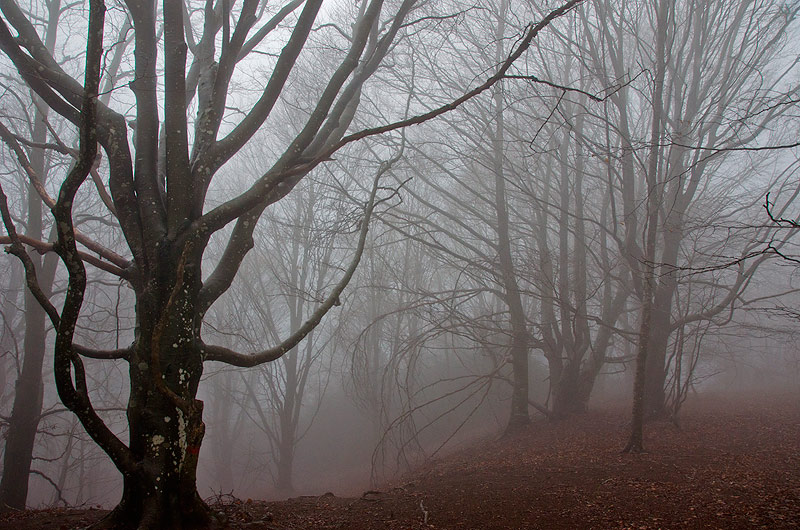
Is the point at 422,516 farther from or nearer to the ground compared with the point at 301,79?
nearer to the ground

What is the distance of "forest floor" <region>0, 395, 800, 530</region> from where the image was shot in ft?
9.93

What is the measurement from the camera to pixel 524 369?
7938 millimetres

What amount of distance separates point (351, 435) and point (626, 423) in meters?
10.7

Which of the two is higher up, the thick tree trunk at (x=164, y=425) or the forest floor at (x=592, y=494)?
the thick tree trunk at (x=164, y=425)

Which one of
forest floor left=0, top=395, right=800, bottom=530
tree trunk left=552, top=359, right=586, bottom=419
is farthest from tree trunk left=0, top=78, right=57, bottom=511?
tree trunk left=552, top=359, right=586, bottom=419

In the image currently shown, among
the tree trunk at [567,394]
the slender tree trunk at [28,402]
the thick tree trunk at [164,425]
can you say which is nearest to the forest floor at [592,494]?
the thick tree trunk at [164,425]

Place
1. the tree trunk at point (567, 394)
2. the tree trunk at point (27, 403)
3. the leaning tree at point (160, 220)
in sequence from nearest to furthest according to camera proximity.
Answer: the leaning tree at point (160, 220)
the tree trunk at point (27, 403)
the tree trunk at point (567, 394)

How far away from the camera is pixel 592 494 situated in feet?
12.1

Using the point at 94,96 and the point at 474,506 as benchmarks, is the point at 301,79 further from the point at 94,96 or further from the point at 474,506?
the point at 474,506

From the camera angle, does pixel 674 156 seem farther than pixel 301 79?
No

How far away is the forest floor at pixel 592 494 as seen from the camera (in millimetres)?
3025

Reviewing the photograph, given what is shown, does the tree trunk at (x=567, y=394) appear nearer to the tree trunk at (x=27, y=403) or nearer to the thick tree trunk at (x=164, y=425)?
the thick tree trunk at (x=164, y=425)

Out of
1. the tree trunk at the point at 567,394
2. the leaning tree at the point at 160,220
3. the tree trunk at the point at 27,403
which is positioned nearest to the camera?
the leaning tree at the point at 160,220

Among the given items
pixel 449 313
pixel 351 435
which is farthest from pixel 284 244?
pixel 351 435
